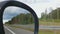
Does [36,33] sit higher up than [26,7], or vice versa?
[26,7]

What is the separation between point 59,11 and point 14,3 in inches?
792

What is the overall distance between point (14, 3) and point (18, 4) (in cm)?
4

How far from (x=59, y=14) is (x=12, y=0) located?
20.2 m

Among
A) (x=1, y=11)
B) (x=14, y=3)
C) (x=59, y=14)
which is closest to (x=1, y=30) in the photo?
(x=1, y=11)

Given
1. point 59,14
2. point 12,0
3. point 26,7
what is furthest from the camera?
point 59,14

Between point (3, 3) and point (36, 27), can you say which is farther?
point (36, 27)

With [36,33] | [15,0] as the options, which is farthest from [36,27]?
[15,0]

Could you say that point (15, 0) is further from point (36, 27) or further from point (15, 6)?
point (36, 27)

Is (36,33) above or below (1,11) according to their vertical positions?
below

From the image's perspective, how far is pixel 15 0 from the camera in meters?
1.60

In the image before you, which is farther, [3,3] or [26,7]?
[26,7]

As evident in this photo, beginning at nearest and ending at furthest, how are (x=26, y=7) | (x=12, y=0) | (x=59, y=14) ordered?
(x=12, y=0) → (x=26, y=7) → (x=59, y=14)

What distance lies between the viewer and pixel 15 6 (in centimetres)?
173

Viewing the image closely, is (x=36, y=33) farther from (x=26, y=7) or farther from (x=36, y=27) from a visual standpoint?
(x=26, y=7)
